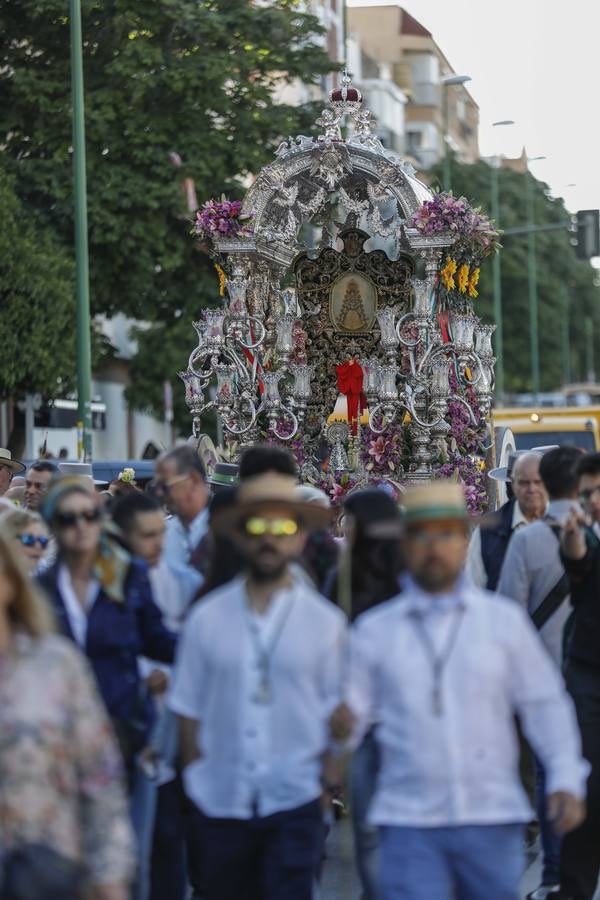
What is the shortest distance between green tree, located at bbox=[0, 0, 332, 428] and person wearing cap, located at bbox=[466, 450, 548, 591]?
20.4 metres

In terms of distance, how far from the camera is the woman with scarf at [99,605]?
6.79 meters

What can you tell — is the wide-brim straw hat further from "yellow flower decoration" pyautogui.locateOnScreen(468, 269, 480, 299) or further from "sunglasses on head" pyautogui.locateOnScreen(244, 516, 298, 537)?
"yellow flower decoration" pyautogui.locateOnScreen(468, 269, 480, 299)

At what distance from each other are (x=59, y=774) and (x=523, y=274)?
66.6 metres

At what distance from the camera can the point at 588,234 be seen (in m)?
37.1

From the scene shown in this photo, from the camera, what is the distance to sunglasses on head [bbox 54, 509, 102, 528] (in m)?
6.78

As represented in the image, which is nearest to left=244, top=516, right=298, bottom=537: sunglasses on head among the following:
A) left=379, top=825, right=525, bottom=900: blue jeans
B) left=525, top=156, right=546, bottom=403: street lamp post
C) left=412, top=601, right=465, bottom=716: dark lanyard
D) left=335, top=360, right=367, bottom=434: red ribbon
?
left=412, top=601, right=465, bottom=716: dark lanyard

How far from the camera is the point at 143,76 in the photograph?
30078 mm

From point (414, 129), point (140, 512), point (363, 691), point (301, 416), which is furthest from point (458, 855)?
point (414, 129)

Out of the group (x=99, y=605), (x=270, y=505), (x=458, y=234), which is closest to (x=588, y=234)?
(x=458, y=234)

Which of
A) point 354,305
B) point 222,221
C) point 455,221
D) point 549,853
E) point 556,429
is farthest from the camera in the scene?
point 556,429

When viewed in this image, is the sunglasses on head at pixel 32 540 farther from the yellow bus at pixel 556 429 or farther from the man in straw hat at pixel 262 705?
the yellow bus at pixel 556 429

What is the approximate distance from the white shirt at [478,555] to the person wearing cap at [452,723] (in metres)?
4.19

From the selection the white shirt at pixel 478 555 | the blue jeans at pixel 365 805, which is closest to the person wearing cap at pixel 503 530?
the white shirt at pixel 478 555

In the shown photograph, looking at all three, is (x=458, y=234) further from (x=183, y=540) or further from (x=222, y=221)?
(x=183, y=540)
